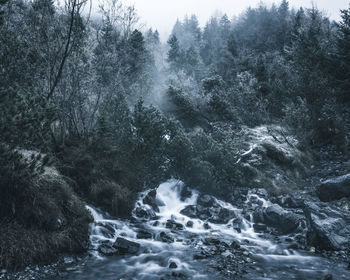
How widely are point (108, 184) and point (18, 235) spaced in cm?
441

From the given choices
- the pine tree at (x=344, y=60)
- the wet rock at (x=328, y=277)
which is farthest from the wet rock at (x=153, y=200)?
the pine tree at (x=344, y=60)

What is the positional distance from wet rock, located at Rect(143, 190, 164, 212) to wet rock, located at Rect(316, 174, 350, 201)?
7.59m

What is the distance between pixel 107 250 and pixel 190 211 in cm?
521

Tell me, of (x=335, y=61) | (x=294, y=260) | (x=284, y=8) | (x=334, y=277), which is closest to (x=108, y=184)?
(x=294, y=260)

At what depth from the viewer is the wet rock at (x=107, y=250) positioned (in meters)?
7.73

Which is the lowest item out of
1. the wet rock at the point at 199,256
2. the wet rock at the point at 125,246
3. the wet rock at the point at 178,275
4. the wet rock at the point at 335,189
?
the wet rock at the point at 178,275

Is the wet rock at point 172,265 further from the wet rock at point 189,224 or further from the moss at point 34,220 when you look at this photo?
the wet rock at point 189,224

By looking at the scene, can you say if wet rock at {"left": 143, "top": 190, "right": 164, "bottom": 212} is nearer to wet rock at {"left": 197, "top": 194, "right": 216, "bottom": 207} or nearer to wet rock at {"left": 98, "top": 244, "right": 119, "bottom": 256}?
wet rock at {"left": 197, "top": 194, "right": 216, "bottom": 207}

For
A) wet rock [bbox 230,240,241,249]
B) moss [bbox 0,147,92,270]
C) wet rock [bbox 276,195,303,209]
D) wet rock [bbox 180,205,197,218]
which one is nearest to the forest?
moss [bbox 0,147,92,270]

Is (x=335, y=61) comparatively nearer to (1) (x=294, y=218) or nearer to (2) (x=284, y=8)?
(1) (x=294, y=218)

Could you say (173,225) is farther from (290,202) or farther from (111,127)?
(290,202)

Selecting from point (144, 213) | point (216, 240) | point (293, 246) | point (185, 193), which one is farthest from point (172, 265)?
point (185, 193)

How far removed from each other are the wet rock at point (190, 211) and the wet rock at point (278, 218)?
2.51m

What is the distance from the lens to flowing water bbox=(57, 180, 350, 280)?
7031 mm
